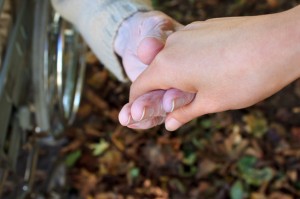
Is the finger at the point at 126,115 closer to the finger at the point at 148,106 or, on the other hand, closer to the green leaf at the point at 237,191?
the finger at the point at 148,106

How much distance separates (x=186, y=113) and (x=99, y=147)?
118 cm

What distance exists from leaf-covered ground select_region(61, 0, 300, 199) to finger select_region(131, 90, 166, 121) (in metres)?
1.07

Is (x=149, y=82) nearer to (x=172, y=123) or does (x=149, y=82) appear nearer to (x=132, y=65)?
(x=172, y=123)

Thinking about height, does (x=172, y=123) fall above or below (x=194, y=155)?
above

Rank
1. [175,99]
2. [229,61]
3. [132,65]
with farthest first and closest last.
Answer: [132,65] → [175,99] → [229,61]

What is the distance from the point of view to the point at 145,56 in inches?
35.8

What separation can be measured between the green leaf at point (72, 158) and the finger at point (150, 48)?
1.14m

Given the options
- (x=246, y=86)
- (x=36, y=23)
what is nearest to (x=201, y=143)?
(x=36, y=23)

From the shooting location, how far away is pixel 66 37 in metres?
1.84

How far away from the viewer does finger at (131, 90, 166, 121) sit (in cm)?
82

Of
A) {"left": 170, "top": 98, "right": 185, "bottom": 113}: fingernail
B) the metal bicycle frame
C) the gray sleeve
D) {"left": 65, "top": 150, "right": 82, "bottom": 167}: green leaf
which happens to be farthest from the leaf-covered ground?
{"left": 170, "top": 98, "right": 185, "bottom": 113}: fingernail

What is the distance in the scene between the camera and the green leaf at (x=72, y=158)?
1.96m

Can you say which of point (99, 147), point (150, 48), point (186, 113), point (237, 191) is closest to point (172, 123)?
point (186, 113)

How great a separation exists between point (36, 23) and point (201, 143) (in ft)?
2.90
